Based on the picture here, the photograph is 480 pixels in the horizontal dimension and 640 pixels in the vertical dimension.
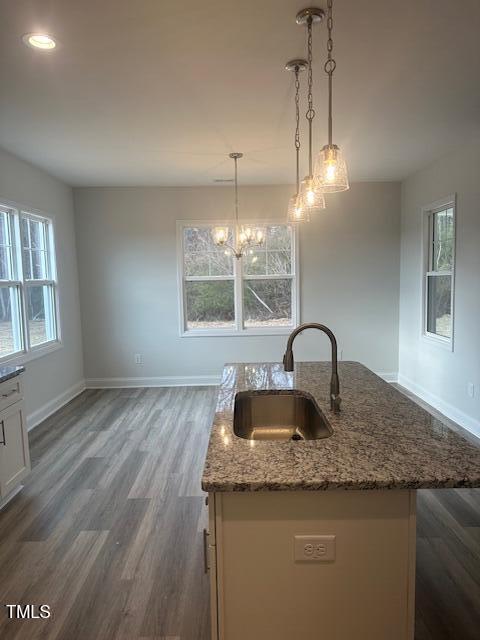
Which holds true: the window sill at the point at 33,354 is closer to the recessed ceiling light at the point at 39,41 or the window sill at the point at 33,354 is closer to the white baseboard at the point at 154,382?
the white baseboard at the point at 154,382

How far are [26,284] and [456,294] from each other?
4332mm

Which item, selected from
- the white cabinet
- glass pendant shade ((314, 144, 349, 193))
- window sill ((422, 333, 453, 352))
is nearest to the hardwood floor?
the white cabinet

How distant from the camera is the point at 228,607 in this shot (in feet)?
3.86

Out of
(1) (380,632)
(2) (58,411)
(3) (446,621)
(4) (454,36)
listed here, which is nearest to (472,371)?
(3) (446,621)

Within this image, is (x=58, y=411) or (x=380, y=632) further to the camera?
(x=58, y=411)

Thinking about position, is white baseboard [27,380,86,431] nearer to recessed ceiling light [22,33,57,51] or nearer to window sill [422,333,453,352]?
recessed ceiling light [22,33,57,51]

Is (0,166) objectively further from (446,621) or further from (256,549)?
(446,621)

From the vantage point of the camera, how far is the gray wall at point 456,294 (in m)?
3.67

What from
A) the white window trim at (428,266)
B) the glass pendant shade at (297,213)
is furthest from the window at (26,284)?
the white window trim at (428,266)

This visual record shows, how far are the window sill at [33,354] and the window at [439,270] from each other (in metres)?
4.29

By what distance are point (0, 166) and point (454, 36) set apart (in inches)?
145

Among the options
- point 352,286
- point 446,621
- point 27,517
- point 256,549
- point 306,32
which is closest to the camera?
point 256,549

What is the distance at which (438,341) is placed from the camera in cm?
438

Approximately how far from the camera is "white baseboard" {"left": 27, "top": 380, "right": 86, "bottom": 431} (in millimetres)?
4105
